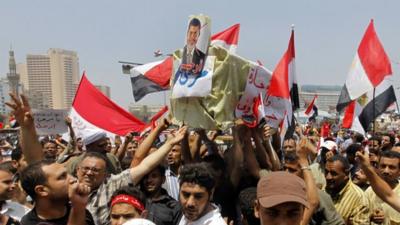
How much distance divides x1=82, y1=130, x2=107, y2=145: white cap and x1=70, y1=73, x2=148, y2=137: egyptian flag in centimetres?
23

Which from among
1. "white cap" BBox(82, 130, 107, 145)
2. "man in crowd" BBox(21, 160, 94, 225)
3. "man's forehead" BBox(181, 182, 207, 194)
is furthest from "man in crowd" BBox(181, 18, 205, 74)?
"white cap" BBox(82, 130, 107, 145)

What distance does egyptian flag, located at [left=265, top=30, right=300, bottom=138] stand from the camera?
466cm

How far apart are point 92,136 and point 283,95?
8.65 feet

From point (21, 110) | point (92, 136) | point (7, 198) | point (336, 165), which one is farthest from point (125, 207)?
point (92, 136)

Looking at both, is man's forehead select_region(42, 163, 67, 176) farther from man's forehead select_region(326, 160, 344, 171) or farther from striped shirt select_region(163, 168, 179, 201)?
man's forehead select_region(326, 160, 344, 171)

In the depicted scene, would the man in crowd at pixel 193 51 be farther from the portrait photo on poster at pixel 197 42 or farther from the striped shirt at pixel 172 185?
the striped shirt at pixel 172 185

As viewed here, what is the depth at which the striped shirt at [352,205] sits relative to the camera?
4.28 metres

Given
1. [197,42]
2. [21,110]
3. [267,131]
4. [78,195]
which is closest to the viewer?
[78,195]

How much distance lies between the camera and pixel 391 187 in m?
4.61

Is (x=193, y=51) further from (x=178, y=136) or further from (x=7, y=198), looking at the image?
(x=7, y=198)

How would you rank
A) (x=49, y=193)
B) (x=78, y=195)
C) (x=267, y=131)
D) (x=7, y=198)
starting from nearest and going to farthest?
1. (x=78, y=195)
2. (x=49, y=193)
3. (x=7, y=198)
4. (x=267, y=131)

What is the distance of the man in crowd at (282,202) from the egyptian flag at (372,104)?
12.8 ft

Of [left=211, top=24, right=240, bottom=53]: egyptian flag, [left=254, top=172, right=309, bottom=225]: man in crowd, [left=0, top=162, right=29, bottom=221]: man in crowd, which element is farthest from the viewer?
[left=211, top=24, right=240, bottom=53]: egyptian flag

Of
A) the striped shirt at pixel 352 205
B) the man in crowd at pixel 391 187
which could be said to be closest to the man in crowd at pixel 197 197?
the striped shirt at pixel 352 205
